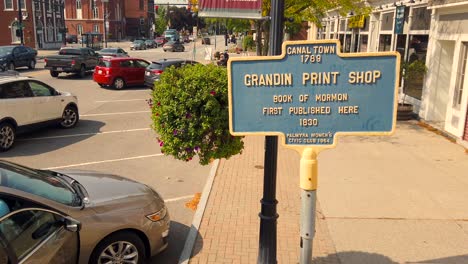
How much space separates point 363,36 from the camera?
20.0m

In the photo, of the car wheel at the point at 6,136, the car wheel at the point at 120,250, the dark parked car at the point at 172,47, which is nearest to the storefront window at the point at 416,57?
the car wheel at the point at 120,250

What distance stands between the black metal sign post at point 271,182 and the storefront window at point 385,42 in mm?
13389

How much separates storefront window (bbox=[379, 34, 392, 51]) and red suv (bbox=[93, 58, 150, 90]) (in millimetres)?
11648

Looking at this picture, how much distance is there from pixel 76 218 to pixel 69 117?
9.12 meters

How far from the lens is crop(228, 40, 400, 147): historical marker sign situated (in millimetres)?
4016

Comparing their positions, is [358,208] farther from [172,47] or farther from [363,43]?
[172,47]

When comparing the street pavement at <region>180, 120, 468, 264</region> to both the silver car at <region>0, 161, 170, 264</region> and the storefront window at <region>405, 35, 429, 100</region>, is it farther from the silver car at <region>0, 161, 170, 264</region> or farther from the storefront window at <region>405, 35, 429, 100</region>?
the storefront window at <region>405, 35, 429, 100</region>

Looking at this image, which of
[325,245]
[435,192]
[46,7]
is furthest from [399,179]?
[46,7]

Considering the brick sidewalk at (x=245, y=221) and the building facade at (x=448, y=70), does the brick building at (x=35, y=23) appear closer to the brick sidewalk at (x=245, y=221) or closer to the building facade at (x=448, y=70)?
the building facade at (x=448, y=70)

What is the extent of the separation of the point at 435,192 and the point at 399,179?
79 cm

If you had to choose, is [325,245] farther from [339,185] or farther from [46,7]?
[46,7]

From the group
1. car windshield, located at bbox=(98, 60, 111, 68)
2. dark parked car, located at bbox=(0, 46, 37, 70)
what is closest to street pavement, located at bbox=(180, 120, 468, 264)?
car windshield, located at bbox=(98, 60, 111, 68)

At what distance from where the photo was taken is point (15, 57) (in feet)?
89.0

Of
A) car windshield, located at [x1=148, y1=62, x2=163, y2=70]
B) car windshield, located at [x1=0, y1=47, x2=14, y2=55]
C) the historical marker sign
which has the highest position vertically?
the historical marker sign
